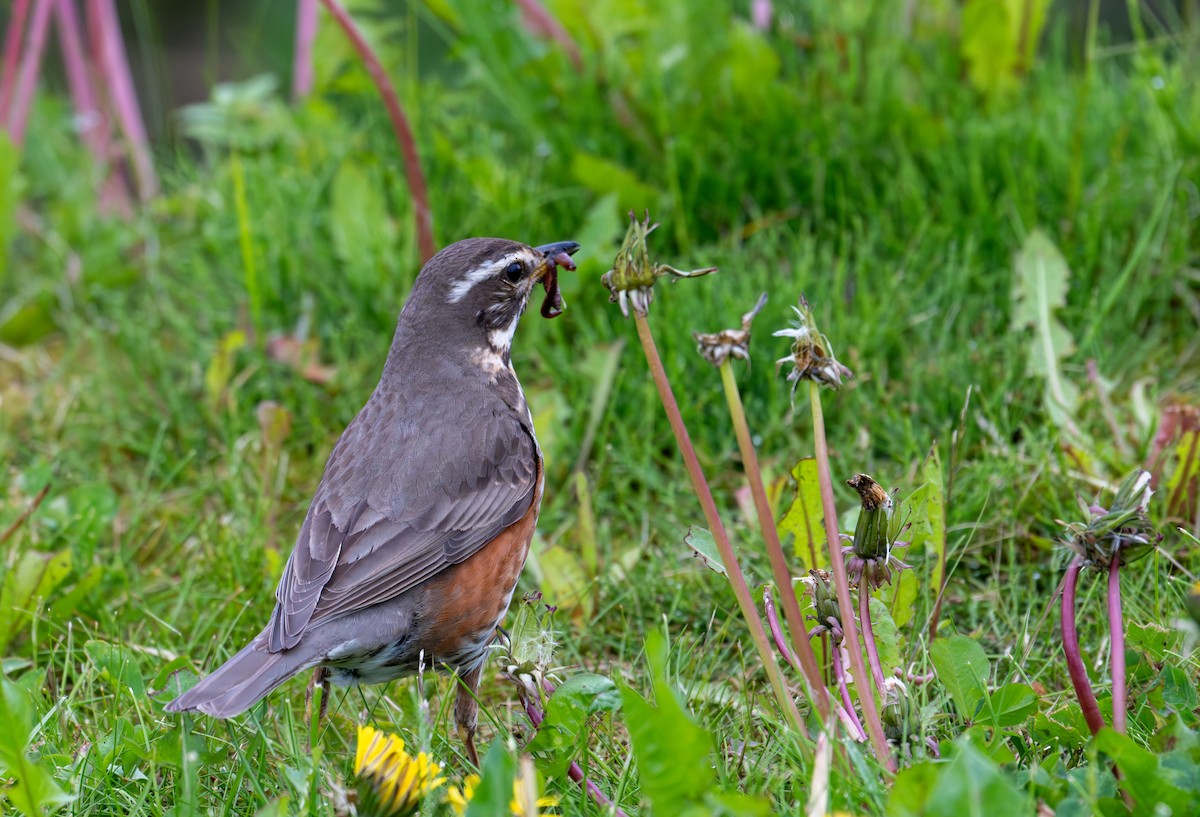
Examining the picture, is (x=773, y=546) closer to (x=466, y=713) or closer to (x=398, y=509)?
(x=466, y=713)

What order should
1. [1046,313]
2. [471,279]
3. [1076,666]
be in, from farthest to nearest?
[1046,313] < [471,279] < [1076,666]

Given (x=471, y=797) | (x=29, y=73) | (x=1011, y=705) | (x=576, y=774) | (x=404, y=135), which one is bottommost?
(x=576, y=774)

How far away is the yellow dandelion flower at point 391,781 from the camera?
2.58m

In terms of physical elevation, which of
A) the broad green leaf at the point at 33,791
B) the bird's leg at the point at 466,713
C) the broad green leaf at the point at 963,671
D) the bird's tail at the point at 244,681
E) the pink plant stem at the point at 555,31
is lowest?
the bird's leg at the point at 466,713

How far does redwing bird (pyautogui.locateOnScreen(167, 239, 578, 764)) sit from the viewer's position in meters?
3.48

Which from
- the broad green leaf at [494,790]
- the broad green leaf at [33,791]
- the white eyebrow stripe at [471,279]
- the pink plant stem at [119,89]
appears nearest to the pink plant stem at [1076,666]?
the broad green leaf at [494,790]

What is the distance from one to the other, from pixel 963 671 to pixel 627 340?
7.69 feet

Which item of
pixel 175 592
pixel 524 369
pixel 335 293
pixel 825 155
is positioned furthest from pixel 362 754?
pixel 825 155

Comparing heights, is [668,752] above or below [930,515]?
above

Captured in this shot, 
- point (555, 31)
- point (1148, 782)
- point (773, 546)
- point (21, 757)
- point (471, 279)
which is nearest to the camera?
point (1148, 782)

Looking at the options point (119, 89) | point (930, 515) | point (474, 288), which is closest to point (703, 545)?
point (930, 515)

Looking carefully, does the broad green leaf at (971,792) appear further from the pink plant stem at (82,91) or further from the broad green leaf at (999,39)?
the pink plant stem at (82,91)

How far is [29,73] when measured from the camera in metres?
6.79

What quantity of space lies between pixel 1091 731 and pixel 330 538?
2.04m
